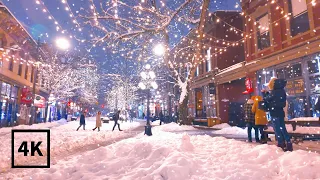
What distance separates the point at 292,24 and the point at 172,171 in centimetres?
1302

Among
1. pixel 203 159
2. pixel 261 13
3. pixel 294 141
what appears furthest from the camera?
pixel 261 13

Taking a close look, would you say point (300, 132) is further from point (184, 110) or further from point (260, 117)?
point (184, 110)

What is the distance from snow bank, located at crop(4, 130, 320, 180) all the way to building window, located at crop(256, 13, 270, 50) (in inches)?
488

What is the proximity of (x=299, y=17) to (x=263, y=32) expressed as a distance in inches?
129

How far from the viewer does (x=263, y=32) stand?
1642 centimetres

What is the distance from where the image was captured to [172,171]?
4410mm

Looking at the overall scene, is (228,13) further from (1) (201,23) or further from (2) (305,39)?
(2) (305,39)

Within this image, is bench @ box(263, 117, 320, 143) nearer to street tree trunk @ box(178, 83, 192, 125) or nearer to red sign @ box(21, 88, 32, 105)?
street tree trunk @ box(178, 83, 192, 125)

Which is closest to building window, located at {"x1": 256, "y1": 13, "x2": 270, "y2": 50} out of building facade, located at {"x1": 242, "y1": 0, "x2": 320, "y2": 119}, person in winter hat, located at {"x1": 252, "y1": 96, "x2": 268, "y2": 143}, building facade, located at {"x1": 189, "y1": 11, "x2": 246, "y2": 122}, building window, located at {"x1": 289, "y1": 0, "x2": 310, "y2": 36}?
building facade, located at {"x1": 242, "y1": 0, "x2": 320, "y2": 119}

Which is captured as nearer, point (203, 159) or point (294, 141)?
point (203, 159)

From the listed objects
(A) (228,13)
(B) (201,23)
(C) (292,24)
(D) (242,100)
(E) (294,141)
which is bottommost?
(E) (294,141)

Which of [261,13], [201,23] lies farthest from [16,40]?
[261,13]

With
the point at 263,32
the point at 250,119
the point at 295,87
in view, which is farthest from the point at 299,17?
the point at 250,119

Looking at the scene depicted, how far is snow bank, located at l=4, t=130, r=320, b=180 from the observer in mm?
4289
